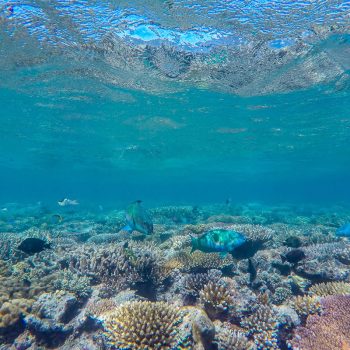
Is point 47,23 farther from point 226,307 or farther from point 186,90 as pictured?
point 226,307

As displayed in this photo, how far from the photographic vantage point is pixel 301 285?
665 centimetres

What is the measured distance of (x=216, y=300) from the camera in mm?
5230

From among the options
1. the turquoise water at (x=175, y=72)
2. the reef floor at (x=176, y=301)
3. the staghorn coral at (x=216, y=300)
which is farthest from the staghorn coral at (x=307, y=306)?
the turquoise water at (x=175, y=72)

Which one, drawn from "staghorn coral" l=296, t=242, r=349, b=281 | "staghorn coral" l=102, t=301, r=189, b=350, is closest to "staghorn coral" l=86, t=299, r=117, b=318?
"staghorn coral" l=102, t=301, r=189, b=350

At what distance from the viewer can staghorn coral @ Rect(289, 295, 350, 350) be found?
13.4 feet

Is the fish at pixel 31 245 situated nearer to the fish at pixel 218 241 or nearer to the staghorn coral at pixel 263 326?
the fish at pixel 218 241

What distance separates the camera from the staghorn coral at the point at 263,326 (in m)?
4.49

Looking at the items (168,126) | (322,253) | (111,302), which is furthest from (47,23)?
(168,126)

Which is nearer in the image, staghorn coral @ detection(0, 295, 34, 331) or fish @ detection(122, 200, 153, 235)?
staghorn coral @ detection(0, 295, 34, 331)

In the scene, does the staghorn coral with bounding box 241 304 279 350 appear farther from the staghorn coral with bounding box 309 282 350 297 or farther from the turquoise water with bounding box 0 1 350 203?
the turquoise water with bounding box 0 1 350 203

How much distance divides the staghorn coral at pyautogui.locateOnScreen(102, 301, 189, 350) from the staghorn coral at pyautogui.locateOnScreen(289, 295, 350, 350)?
2015mm

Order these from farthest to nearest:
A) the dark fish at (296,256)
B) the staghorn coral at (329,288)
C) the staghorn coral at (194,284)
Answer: the dark fish at (296,256)
the staghorn coral at (329,288)
the staghorn coral at (194,284)

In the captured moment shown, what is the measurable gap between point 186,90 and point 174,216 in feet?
31.5

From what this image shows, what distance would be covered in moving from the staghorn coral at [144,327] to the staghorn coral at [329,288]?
11.7 ft
